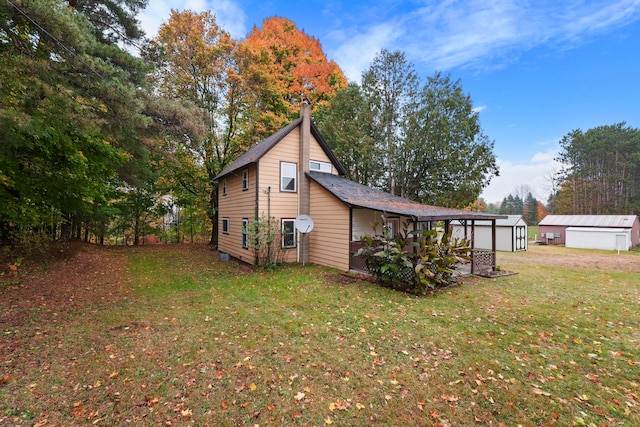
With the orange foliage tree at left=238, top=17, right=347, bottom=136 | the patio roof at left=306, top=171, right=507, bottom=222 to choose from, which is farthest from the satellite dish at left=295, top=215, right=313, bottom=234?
the orange foliage tree at left=238, top=17, right=347, bottom=136

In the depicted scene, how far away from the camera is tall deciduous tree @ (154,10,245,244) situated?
15.4 metres

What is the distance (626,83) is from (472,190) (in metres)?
13.1

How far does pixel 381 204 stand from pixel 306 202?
376 centimetres

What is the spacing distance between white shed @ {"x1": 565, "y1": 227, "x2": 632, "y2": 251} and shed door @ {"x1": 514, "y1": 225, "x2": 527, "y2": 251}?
5.71 meters

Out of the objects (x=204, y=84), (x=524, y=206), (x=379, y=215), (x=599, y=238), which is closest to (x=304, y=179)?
(x=379, y=215)

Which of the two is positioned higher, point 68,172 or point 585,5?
point 585,5

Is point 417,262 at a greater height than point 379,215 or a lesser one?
lesser

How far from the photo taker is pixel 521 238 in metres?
21.6

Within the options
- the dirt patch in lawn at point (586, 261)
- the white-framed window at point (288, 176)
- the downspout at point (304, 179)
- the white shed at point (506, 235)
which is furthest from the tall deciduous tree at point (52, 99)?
the white shed at point (506, 235)

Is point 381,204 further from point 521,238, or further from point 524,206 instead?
point 524,206

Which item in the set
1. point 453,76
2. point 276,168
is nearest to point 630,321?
point 276,168

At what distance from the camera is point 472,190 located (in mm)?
16156

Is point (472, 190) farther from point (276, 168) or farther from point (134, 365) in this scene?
point (134, 365)

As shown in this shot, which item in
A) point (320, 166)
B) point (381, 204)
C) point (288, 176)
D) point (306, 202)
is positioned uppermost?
point (320, 166)
